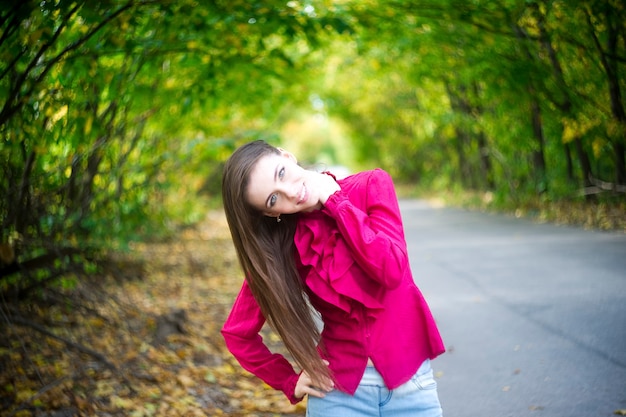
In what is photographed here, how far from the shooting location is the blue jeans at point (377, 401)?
6.44 ft

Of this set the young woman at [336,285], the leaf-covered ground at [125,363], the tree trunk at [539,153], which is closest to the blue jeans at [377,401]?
the young woman at [336,285]

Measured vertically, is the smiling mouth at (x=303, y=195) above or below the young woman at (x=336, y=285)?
above

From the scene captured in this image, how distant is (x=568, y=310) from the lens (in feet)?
17.7

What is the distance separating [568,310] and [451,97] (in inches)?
513

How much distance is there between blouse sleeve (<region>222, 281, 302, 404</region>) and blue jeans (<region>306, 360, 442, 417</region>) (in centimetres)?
19

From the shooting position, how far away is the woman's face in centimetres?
196

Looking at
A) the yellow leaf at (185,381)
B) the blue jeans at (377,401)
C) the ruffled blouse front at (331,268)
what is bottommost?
the yellow leaf at (185,381)

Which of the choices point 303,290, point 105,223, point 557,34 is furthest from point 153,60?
point 557,34

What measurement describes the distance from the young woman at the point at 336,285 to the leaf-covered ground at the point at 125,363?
7.26 ft

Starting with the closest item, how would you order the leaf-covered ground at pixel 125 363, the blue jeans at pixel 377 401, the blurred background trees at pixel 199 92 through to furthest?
the blue jeans at pixel 377 401 → the leaf-covered ground at pixel 125 363 → the blurred background trees at pixel 199 92

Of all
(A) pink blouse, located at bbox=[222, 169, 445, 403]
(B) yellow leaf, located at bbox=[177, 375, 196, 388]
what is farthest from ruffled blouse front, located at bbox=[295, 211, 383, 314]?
(B) yellow leaf, located at bbox=[177, 375, 196, 388]

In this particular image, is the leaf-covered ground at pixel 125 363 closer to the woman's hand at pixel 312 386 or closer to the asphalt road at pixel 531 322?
the asphalt road at pixel 531 322

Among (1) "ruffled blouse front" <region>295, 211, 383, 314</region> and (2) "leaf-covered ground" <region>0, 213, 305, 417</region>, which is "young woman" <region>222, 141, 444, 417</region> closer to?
(1) "ruffled blouse front" <region>295, 211, 383, 314</region>

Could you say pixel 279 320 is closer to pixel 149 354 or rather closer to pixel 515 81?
pixel 149 354
